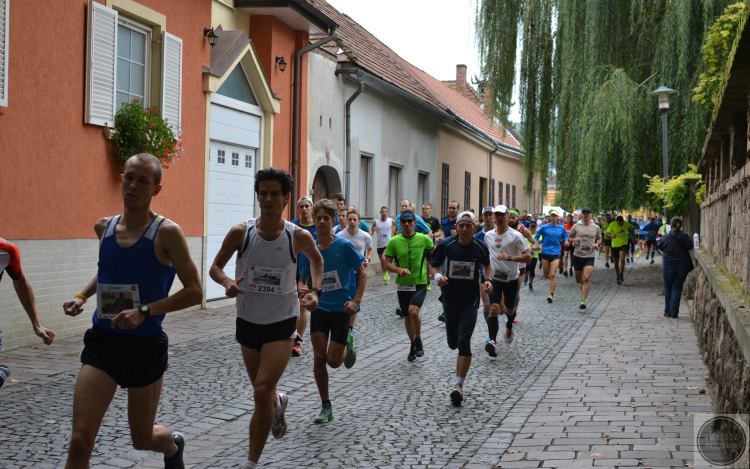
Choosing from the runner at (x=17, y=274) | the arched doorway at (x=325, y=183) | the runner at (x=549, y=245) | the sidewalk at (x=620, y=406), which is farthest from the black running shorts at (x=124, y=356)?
the arched doorway at (x=325, y=183)

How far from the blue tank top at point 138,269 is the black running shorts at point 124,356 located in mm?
35

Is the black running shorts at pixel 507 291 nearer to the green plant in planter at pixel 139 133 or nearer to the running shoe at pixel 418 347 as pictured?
the running shoe at pixel 418 347

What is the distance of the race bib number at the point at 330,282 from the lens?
21.7ft

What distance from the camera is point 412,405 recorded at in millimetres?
6879

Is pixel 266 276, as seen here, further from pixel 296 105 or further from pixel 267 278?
pixel 296 105

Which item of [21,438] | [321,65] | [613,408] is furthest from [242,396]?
[321,65]

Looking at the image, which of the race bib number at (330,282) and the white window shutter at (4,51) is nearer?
the race bib number at (330,282)

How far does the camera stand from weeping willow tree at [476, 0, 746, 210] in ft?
60.7

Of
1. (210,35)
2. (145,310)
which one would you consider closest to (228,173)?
(210,35)

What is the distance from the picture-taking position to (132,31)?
38.1 feet

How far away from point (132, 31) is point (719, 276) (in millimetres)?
8644

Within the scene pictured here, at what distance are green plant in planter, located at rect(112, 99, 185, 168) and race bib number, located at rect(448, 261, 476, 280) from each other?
5218 millimetres

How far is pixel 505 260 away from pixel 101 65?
232 inches

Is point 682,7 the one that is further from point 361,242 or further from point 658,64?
point 361,242
